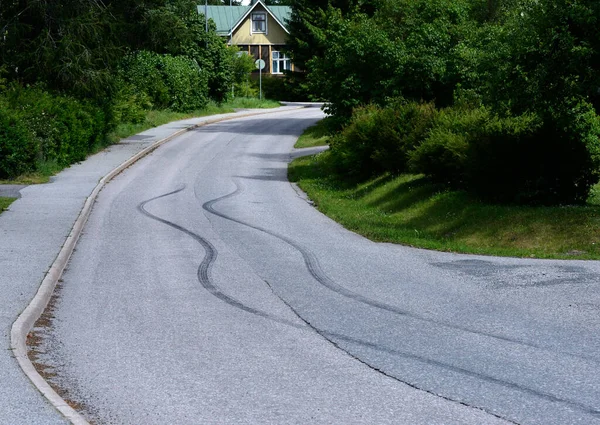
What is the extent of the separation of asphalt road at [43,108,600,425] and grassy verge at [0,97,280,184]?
9693 millimetres

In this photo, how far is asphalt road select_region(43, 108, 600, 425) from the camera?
A: 7297 mm

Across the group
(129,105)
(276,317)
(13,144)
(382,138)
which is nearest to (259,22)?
(129,105)

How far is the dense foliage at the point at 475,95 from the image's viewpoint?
1778 centimetres

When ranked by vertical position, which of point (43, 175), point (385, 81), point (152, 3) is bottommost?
point (43, 175)

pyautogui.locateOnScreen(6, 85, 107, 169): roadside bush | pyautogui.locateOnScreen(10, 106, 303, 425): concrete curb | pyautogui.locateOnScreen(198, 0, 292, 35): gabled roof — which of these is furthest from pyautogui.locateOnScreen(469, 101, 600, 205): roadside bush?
pyautogui.locateOnScreen(198, 0, 292, 35): gabled roof

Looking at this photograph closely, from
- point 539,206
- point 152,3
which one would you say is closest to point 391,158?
point 539,206

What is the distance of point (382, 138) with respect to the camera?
26875mm

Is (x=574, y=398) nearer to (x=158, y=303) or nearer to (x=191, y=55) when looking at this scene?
(x=158, y=303)

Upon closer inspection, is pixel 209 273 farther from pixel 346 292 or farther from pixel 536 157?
pixel 536 157

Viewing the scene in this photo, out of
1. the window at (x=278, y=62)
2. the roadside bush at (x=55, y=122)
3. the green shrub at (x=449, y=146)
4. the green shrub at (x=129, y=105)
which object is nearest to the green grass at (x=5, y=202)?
the roadside bush at (x=55, y=122)

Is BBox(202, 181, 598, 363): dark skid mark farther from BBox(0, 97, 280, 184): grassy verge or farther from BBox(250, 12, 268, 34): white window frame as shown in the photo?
BBox(250, 12, 268, 34): white window frame

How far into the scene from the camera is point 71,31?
35.5 metres

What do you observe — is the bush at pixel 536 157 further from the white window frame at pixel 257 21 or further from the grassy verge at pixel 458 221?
the white window frame at pixel 257 21

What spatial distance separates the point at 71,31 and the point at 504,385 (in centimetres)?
3084
